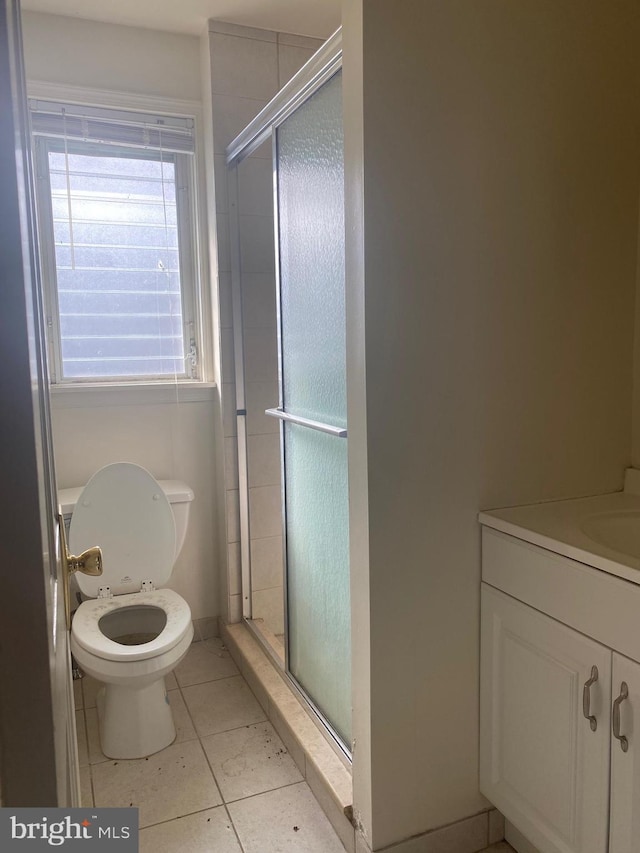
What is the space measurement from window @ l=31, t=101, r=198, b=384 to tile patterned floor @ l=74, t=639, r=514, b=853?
4.15 feet

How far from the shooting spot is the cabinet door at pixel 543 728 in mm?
1270

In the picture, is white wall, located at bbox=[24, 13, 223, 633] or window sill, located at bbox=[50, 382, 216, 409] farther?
window sill, located at bbox=[50, 382, 216, 409]

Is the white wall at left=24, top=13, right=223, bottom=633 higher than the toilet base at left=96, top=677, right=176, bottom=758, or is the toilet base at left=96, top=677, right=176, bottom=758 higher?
the white wall at left=24, top=13, right=223, bottom=633

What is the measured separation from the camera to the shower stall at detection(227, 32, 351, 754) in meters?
1.73

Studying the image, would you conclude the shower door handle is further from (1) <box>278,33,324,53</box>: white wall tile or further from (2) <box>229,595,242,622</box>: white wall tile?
(1) <box>278,33,324,53</box>: white wall tile

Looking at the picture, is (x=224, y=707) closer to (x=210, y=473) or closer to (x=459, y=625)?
(x=210, y=473)

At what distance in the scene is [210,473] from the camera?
109 inches

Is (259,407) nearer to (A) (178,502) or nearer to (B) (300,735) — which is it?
(A) (178,502)

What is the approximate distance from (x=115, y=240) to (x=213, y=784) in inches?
75.4

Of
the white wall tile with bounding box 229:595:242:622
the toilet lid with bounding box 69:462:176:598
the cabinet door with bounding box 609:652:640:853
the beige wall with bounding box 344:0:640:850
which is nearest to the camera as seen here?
the cabinet door with bounding box 609:652:640:853

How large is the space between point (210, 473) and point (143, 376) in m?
0.49

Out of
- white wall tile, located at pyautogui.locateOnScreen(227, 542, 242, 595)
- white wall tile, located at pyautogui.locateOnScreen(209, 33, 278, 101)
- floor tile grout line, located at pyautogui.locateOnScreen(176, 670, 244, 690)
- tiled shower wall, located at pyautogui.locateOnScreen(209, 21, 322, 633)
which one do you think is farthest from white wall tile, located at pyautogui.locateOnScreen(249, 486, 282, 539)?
white wall tile, located at pyautogui.locateOnScreen(209, 33, 278, 101)

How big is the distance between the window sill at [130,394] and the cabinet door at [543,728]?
1.51 metres

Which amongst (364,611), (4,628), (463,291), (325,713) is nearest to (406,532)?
(364,611)
